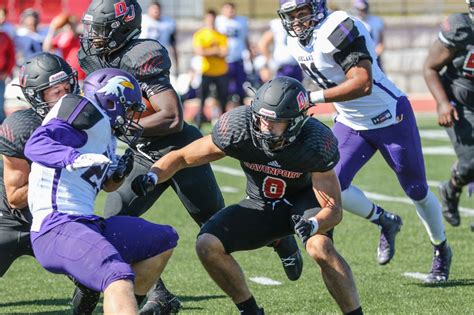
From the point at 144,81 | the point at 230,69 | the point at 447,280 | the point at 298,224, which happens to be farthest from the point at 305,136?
the point at 230,69

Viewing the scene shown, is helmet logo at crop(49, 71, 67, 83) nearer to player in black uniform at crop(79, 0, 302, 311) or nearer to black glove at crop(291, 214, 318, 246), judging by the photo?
player in black uniform at crop(79, 0, 302, 311)

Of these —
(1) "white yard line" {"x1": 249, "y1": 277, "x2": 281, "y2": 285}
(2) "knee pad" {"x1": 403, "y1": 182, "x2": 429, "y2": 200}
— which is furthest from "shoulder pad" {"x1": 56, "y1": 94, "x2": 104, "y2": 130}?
(2) "knee pad" {"x1": 403, "y1": 182, "x2": 429, "y2": 200}

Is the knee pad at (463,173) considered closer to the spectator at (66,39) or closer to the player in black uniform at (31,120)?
the player in black uniform at (31,120)

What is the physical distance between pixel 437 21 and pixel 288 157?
16.6 metres

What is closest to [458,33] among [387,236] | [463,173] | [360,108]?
[360,108]

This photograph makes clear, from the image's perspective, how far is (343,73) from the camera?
250 inches

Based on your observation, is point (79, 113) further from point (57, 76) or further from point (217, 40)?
point (217, 40)

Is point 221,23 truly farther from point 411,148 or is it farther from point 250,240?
point 250,240

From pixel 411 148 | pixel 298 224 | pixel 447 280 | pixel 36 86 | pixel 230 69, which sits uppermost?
pixel 36 86

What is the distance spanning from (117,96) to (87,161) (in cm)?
57

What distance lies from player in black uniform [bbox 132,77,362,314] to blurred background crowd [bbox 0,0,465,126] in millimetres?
4344

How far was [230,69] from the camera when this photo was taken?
15.2 m

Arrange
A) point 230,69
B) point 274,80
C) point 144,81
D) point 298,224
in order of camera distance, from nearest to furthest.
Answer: point 298,224 → point 274,80 → point 144,81 → point 230,69

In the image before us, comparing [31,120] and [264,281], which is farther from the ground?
[31,120]
